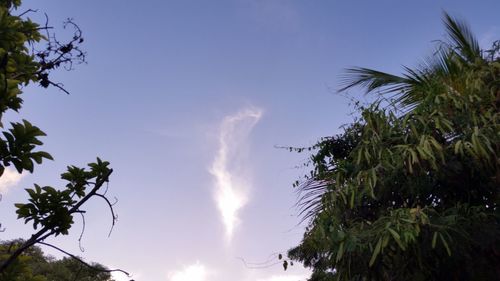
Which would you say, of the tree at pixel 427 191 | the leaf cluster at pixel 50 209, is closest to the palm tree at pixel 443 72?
the tree at pixel 427 191

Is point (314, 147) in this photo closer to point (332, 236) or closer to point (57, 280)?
point (332, 236)

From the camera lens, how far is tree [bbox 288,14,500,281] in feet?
15.1

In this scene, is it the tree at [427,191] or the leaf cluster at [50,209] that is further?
the tree at [427,191]

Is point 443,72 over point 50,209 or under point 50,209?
over

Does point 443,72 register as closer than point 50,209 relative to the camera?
No

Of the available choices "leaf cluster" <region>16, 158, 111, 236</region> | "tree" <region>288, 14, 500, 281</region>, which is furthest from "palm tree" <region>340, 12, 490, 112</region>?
"leaf cluster" <region>16, 158, 111, 236</region>

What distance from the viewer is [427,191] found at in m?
5.25

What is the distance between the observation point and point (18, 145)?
5.69 ft

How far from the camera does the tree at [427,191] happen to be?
15.1ft

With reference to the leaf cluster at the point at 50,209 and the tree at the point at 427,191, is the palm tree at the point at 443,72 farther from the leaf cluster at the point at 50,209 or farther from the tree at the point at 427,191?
the leaf cluster at the point at 50,209

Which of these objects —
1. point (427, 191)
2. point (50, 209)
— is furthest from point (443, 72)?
point (50, 209)

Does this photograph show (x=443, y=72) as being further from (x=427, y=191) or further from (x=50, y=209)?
(x=50, y=209)

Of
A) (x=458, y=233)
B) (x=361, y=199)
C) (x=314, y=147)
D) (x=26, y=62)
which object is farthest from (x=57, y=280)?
(x=26, y=62)

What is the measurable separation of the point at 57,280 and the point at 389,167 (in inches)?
494
